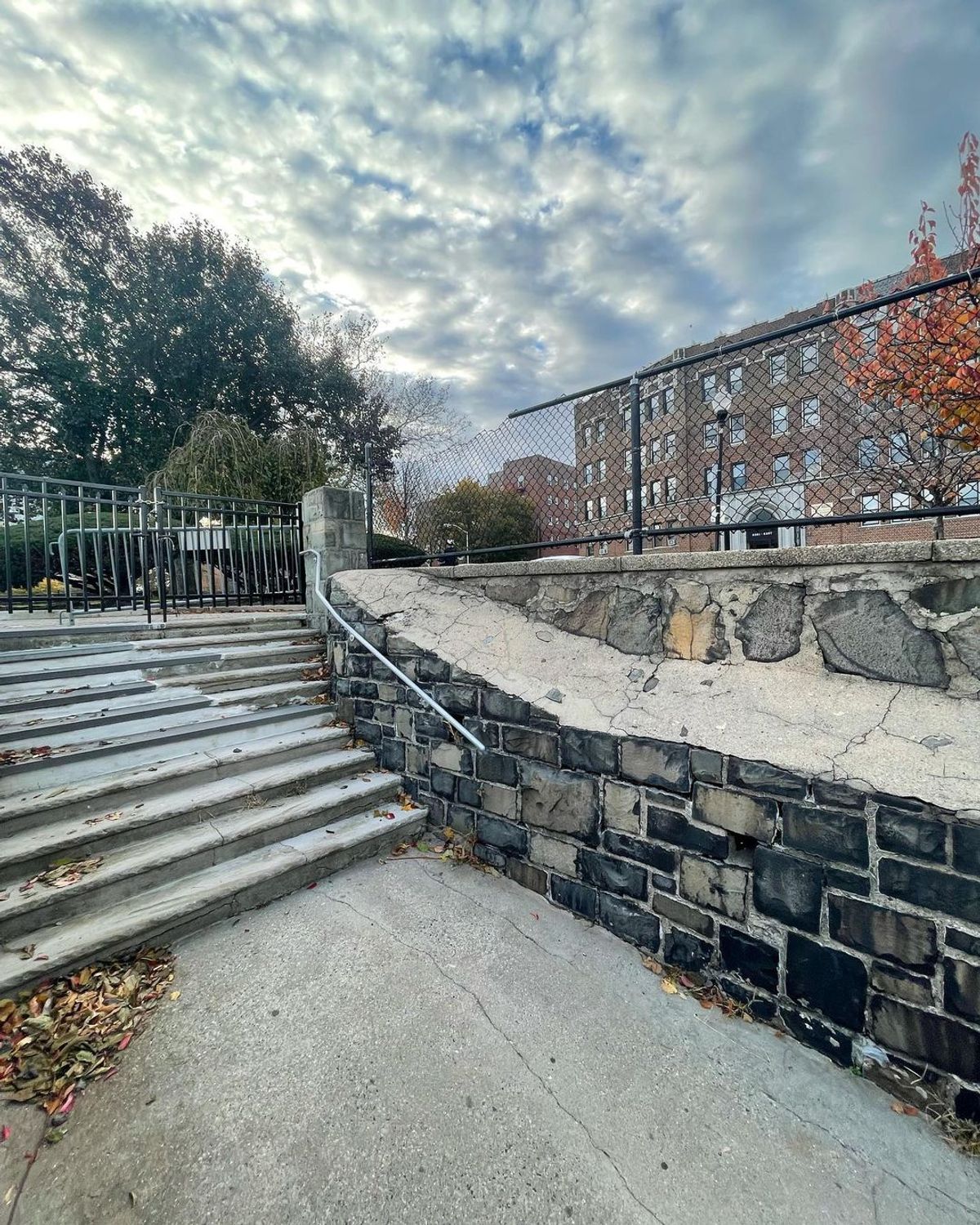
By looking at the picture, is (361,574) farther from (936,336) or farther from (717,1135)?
(936,336)

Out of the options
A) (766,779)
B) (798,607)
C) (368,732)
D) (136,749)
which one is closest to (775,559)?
(798,607)

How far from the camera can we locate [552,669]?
293 centimetres

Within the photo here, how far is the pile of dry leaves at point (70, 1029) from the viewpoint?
1.61 meters

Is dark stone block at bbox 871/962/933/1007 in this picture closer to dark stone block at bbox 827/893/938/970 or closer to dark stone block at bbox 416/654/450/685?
dark stone block at bbox 827/893/938/970

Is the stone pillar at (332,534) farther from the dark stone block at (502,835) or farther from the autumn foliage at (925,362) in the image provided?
the autumn foliage at (925,362)

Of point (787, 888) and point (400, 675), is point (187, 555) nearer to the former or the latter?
point (400, 675)

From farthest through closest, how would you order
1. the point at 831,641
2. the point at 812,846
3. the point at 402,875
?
1. the point at 402,875
2. the point at 831,641
3. the point at 812,846

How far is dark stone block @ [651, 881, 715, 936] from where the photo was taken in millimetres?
2170

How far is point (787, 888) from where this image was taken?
196 centimetres

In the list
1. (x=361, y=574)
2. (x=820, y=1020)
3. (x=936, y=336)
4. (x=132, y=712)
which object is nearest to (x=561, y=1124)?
(x=820, y=1020)

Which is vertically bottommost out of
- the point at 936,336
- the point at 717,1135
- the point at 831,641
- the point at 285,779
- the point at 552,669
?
the point at 717,1135

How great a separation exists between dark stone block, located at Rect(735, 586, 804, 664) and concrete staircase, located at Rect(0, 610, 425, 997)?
228 cm

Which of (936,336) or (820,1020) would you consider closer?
(820,1020)

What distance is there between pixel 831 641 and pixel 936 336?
2.25m
